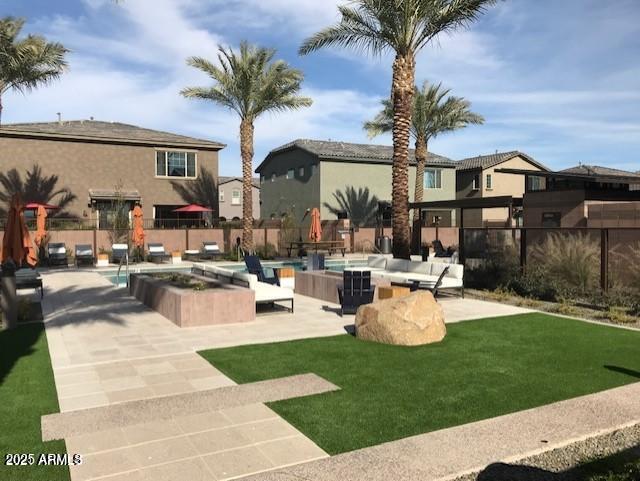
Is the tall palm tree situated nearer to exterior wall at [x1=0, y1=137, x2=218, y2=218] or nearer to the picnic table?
the picnic table

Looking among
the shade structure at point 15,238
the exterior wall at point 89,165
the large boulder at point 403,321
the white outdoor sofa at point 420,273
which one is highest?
the exterior wall at point 89,165

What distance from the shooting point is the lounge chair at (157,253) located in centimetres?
2550

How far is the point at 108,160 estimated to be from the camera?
31828 mm

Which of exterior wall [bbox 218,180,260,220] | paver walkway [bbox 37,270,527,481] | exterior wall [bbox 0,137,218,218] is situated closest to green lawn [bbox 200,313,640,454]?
paver walkway [bbox 37,270,527,481]

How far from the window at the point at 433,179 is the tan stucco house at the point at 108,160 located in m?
17.2

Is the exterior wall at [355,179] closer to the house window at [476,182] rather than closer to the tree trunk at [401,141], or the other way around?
the house window at [476,182]

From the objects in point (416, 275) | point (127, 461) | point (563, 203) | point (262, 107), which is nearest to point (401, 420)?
point (127, 461)

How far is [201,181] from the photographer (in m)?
34.4

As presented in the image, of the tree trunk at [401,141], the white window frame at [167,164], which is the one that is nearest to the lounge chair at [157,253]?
the white window frame at [167,164]

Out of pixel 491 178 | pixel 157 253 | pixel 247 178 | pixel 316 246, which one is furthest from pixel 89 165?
pixel 491 178

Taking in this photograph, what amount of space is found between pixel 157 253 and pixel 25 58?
32.6 ft

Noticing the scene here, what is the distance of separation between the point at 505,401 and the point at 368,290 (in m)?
5.69

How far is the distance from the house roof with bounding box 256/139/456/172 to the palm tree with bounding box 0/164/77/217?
1689 cm

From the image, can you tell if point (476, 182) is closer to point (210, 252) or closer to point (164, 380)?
point (210, 252)
